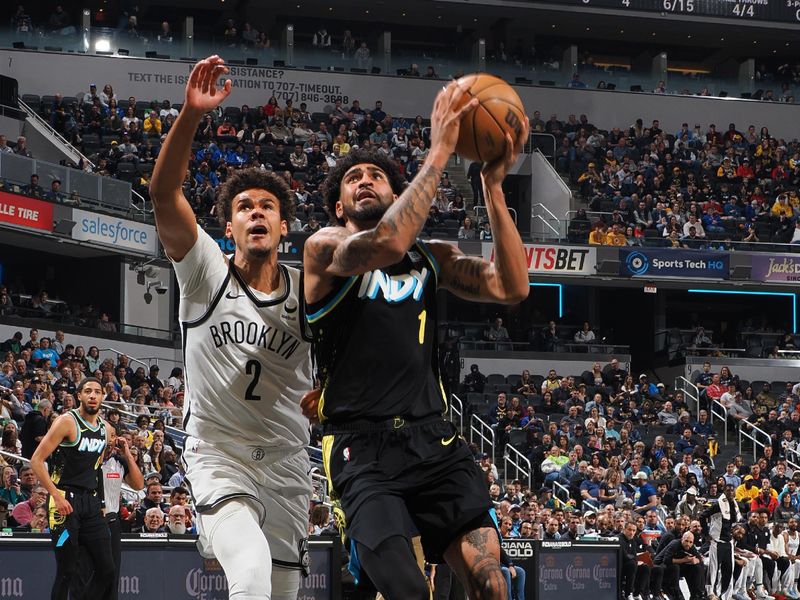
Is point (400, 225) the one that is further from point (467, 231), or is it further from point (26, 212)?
point (467, 231)

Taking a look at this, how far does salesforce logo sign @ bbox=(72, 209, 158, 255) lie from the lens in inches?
1150

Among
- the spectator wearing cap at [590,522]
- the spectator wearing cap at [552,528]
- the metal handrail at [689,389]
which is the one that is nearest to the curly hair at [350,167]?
the spectator wearing cap at [552,528]

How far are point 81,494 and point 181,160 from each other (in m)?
5.53

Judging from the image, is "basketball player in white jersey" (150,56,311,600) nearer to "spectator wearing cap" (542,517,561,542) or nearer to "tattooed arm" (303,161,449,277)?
"tattooed arm" (303,161,449,277)

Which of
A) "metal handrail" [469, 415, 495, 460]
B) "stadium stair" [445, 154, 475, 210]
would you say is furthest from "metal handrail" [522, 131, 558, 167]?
"metal handrail" [469, 415, 495, 460]

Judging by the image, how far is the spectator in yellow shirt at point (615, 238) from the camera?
3403 cm

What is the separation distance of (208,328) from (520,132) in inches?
73.3

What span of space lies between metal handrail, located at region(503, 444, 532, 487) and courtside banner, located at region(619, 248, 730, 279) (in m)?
A: 8.72

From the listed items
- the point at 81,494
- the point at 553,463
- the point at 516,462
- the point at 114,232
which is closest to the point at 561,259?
the point at 516,462

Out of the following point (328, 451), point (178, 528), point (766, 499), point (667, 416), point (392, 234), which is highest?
point (392, 234)

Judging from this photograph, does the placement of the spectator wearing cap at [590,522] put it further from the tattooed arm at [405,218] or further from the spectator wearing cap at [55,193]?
the tattooed arm at [405,218]

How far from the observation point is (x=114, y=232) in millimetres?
29922

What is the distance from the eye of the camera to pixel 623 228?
34.4 m

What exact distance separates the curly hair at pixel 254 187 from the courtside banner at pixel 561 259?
88.5 feet
